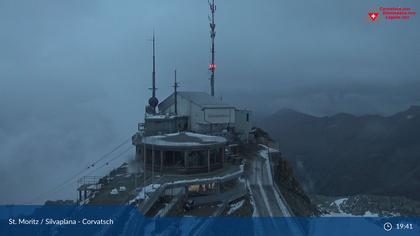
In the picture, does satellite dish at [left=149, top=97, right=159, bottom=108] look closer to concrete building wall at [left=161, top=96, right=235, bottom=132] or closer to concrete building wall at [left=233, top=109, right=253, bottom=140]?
concrete building wall at [left=161, top=96, right=235, bottom=132]

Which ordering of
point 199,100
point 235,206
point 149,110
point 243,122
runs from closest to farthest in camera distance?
point 235,206 < point 199,100 < point 243,122 < point 149,110

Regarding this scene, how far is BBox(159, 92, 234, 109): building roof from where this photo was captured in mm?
49062

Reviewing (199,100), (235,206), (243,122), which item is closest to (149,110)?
Result: (199,100)

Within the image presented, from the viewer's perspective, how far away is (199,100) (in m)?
51.4

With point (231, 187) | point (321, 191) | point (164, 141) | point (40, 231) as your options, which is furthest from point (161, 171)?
point (321, 191)

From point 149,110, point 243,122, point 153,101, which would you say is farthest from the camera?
point 153,101

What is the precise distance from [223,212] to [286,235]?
596 centimetres

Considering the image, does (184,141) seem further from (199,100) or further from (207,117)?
(199,100)

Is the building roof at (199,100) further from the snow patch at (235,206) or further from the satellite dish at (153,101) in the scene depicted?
the snow patch at (235,206)

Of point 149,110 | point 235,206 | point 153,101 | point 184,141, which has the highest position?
point 153,101

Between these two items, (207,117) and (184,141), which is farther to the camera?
(207,117)

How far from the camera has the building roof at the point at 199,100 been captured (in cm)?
4906

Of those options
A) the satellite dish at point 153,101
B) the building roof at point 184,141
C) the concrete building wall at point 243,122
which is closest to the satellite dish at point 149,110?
the satellite dish at point 153,101

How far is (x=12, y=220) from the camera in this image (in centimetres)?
1791
